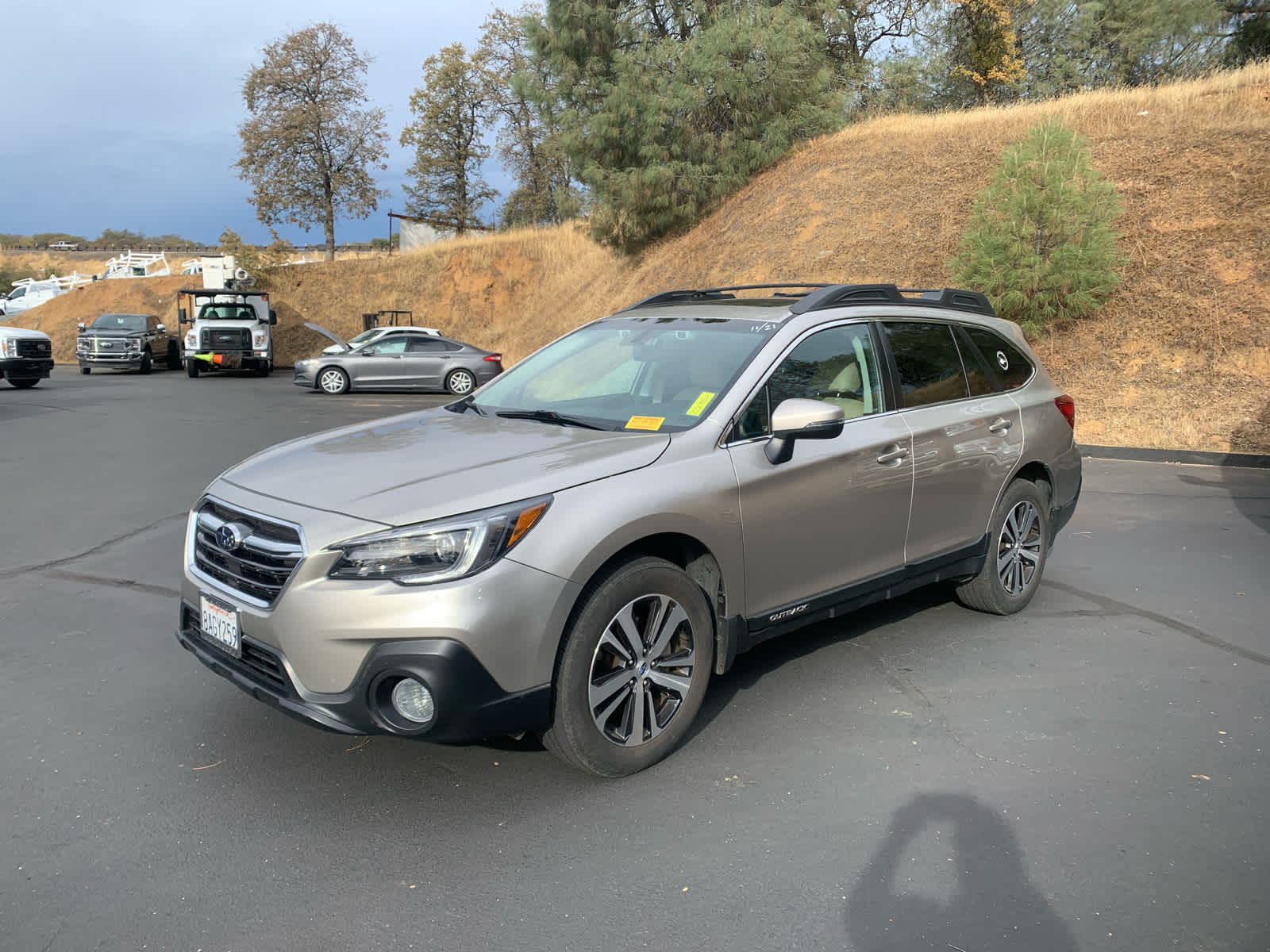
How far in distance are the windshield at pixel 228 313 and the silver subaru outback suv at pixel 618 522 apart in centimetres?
2493

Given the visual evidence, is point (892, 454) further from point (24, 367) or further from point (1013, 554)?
point (24, 367)

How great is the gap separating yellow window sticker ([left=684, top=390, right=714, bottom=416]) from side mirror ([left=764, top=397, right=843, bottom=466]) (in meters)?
0.28

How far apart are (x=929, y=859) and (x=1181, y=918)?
697mm

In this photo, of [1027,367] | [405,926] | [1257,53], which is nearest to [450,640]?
[405,926]

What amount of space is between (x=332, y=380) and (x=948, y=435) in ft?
64.6

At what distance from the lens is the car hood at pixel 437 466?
326 cm

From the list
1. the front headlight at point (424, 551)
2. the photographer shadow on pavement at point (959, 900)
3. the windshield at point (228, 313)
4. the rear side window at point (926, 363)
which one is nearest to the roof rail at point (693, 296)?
the rear side window at point (926, 363)

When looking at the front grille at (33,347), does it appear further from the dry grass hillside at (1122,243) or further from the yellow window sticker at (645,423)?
the yellow window sticker at (645,423)

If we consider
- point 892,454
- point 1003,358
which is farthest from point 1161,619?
point 892,454

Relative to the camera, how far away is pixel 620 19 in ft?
85.1

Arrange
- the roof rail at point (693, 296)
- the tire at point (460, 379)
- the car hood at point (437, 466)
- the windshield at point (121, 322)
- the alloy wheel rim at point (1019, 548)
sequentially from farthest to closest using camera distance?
the windshield at point (121, 322)
the tire at point (460, 379)
the alloy wheel rim at point (1019, 548)
the roof rail at point (693, 296)
the car hood at point (437, 466)

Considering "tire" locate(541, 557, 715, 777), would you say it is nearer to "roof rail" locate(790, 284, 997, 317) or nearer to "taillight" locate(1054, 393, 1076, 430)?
"roof rail" locate(790, 284, 997, 317)

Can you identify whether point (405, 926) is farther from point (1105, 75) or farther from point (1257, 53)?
point (1105, 75)

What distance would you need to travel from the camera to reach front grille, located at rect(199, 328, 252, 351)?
2652cm
